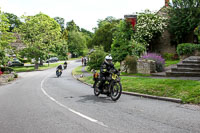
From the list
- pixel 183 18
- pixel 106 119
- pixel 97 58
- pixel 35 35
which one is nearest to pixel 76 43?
A: pixel 35 35

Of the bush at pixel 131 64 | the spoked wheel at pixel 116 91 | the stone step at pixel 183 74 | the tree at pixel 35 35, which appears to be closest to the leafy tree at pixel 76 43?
the tree at pixel 35 35

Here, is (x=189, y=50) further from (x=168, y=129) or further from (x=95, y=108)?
(x=168, y=129)

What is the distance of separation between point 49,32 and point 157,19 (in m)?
25.2

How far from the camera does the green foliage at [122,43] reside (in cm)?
2178

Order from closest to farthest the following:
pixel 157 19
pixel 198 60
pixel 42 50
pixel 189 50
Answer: pixel 198 60 < pixel 189 50 < pixel 157 19 < pixel 42 50

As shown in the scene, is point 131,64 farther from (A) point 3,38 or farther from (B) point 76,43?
(B) point 76,43

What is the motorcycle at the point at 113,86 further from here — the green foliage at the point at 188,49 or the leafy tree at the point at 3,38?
the leafy tree at the point at 3,38

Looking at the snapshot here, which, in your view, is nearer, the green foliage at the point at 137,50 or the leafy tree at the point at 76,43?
the green foliage at the point at 137,50

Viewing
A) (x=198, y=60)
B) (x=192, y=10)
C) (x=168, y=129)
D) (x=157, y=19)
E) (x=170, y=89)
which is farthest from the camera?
(x=157, y=19)

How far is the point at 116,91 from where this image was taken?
934 centimetres

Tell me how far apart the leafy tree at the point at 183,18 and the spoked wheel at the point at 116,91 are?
63.8ft

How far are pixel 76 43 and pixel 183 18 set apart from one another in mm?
66042

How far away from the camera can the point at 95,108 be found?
25.9ft

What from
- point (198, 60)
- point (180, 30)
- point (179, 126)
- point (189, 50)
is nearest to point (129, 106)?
point (179, 126)
